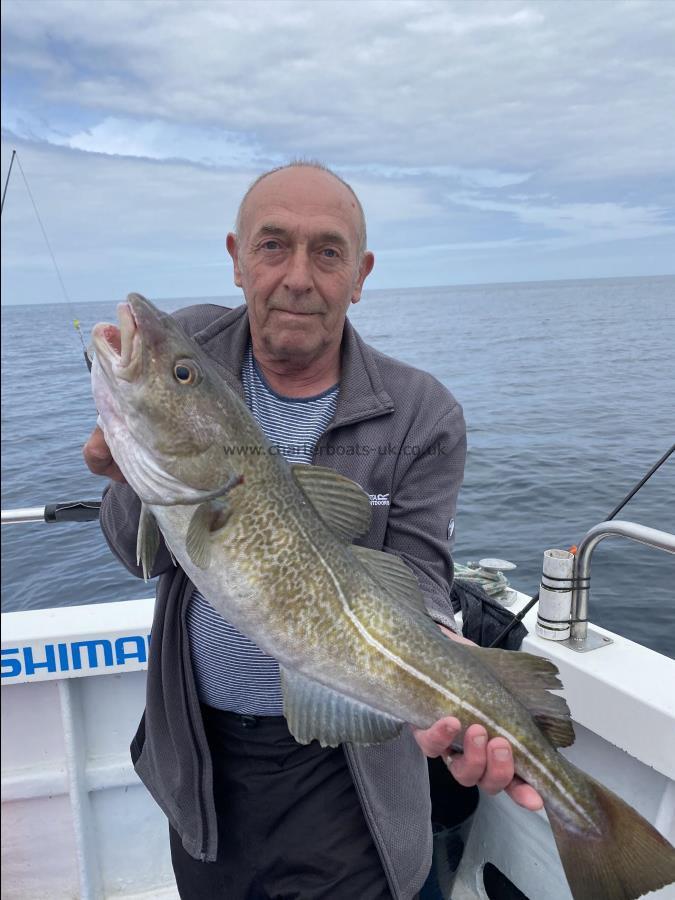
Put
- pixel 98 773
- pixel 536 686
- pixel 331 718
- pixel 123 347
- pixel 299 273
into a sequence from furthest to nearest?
pixel 98 773 → pixel 299 273 → pixel 536 686 → pixel 331 718 → pixel 123 347

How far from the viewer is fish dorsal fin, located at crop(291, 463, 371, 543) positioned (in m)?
2.28

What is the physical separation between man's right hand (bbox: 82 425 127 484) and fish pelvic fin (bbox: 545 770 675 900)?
1770 millimetres

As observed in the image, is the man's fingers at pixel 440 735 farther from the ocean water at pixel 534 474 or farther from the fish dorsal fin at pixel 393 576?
the ocean water at pixel 534 474

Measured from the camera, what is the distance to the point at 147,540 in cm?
219

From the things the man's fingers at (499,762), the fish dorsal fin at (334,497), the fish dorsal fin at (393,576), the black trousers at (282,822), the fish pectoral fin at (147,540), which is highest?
the fish dorsal fin at (334,497)

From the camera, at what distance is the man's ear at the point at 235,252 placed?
2752 millimetres

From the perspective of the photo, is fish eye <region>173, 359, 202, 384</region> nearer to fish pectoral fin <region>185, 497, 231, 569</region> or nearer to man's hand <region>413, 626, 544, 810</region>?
fish pectoral fin <region>185, 497, 231, 569</region>

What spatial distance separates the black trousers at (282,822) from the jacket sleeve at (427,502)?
0.77 metres

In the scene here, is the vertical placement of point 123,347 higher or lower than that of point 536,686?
higher

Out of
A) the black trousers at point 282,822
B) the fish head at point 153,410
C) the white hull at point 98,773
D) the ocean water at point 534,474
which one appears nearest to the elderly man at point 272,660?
the black trousers at point 282,822

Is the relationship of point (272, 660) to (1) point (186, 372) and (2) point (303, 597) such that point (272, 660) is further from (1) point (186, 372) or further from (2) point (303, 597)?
(1) point (186, 372)

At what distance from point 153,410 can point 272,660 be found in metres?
1.05

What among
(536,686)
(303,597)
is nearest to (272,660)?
(303,597)

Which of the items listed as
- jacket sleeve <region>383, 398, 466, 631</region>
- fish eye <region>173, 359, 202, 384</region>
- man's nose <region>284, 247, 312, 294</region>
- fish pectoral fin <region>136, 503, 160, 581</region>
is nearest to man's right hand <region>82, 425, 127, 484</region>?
fish pectoral fin <region>136, 503, 160, 581</region>
